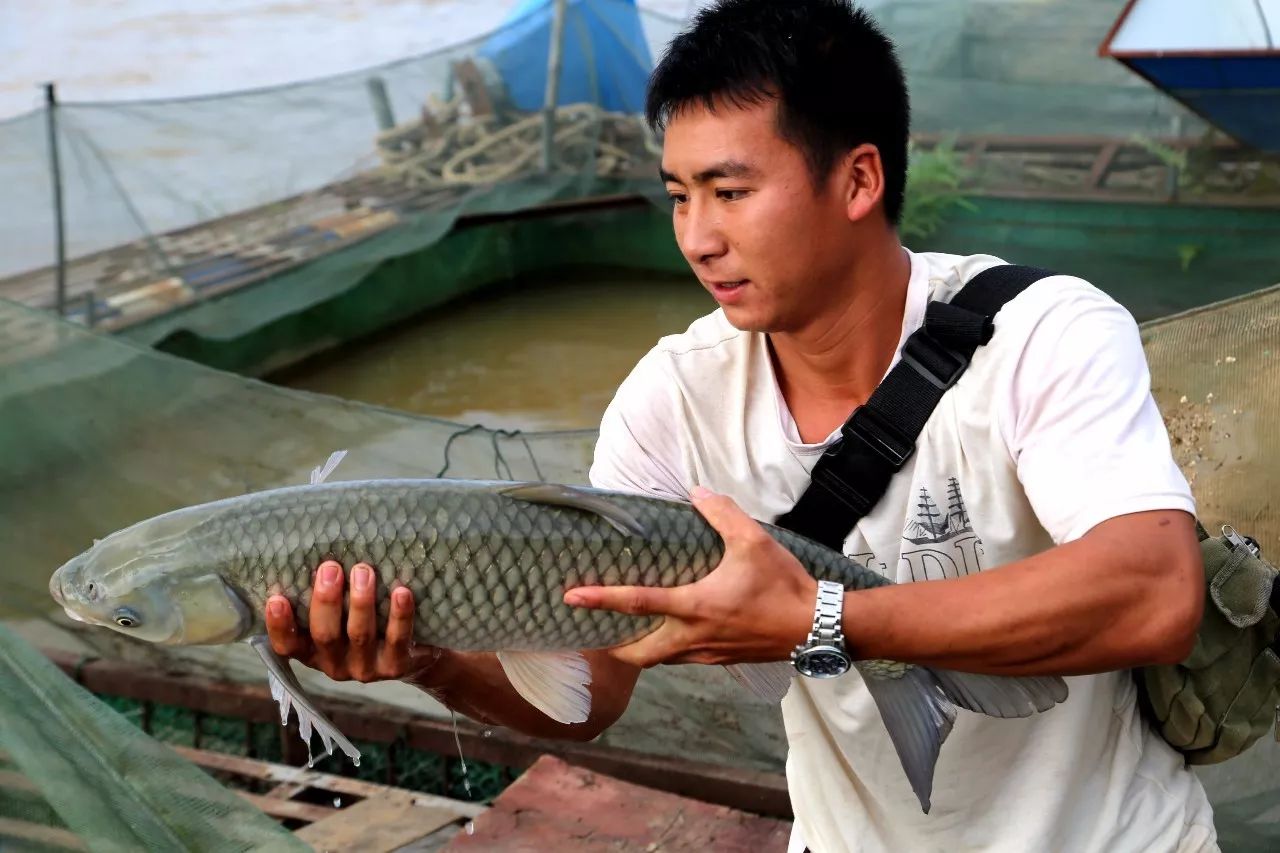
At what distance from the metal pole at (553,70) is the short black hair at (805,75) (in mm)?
6900

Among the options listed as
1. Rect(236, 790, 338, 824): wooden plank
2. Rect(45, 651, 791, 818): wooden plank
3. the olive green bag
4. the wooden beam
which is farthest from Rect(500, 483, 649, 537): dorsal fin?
the wooden beam

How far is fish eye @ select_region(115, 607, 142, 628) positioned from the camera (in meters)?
1.55

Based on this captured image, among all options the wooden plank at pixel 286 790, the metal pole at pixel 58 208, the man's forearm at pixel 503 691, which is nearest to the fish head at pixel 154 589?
the man's forearm at pixel 503 691

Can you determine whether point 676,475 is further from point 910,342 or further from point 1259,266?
point 1259,266

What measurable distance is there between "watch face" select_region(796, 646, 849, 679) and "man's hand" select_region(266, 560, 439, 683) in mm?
477

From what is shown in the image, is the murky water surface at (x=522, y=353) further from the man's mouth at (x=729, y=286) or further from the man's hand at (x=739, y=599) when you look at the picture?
the man's hand at (x=739, y=599)

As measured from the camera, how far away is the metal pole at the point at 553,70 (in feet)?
27.9

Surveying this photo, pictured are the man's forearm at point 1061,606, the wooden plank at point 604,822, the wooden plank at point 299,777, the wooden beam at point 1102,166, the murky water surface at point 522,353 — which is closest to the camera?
the man's forearm at point 1061,606

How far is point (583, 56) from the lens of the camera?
8695mm

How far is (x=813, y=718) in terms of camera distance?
185 centimetres

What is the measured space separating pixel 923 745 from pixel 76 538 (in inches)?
117

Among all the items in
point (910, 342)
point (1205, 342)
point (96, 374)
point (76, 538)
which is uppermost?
point (910, 342)

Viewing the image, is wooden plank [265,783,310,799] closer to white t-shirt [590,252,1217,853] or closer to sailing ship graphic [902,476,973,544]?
white t-shirt [590,252,1217,853]

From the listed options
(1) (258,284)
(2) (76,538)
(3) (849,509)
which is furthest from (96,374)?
(1) (258,284)
